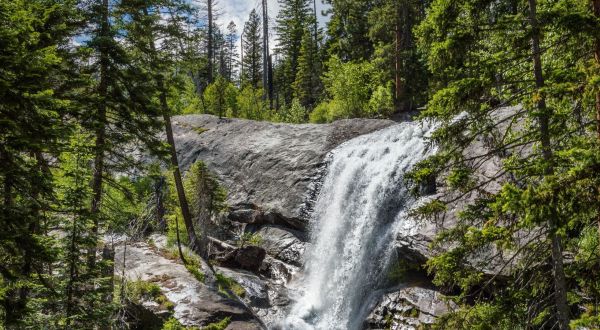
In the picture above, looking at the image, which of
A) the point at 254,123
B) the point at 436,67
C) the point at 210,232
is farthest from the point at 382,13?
the point at 436,67

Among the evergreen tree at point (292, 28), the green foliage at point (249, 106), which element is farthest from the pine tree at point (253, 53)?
the green foliage at point (249, 106)

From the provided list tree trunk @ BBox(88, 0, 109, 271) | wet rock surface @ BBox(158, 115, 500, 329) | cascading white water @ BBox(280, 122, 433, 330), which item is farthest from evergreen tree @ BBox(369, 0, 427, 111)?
tree trunk @ BBox(88, 0, 109, 271)

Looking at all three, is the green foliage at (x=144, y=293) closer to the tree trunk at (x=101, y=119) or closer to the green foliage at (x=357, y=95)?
the tree trunk at (x=101, y=119)

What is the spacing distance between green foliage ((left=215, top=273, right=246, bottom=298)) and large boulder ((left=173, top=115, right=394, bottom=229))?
5.08 m

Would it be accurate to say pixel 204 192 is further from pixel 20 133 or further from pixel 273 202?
pixel 20 133

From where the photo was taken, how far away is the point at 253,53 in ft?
196

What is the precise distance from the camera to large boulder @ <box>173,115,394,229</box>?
21344 millimetres

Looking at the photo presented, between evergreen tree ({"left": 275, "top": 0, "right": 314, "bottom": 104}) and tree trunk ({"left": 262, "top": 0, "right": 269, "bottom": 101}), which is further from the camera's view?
evergreen tree ({"left": 275, "top": 0, "right": 314, "bottom": 104})

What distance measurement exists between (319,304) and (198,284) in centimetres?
456

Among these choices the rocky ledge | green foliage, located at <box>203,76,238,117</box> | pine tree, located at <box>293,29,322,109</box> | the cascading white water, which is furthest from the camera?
pine tree, located at <box>293,29,322,109</box>

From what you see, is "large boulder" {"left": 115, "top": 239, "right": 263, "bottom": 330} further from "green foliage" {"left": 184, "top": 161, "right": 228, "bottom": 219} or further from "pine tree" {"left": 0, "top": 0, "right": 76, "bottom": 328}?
"pine tree" {"left": 0, "top": 0, "right": 76, "bottom": 328}

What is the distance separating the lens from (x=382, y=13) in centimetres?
3134

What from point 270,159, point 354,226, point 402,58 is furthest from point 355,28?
point 354,226

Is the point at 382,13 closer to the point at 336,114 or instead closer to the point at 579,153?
the point at 336,114
